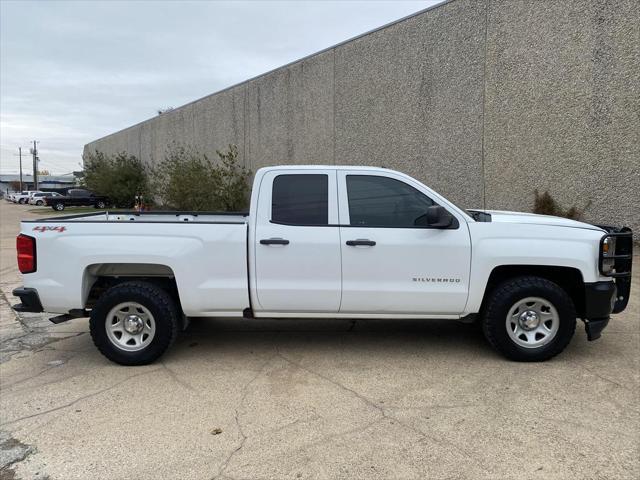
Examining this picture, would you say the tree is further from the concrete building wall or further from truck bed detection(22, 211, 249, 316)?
truck bed detection(22, 211, 249, 316)

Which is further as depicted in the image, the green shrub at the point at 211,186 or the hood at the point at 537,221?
the green shrub at the point at 211,186

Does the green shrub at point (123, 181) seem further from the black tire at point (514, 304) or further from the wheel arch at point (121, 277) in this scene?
the black tire at point (514, 304)

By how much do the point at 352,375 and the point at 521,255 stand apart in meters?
1.97

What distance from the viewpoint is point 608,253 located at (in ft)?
15.1

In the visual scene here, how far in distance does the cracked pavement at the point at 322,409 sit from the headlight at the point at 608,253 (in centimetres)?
96

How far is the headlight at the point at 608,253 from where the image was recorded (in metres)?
4.58

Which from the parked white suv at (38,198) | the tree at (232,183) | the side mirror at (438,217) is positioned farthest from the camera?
the parked white suv at (38,198)

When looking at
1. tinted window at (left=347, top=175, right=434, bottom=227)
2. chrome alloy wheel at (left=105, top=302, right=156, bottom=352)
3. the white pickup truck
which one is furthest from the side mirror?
chrome alloy wheel at (left=105, top=302, right=156, bottom=352)

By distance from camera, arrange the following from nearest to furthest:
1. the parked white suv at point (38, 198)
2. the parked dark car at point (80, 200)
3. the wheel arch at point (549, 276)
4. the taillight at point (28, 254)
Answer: the taillight at point (28, 254), the wheel arch at point (549, 276), the parked dark car at point (80, 200), the parked white suv at point (38, 198)

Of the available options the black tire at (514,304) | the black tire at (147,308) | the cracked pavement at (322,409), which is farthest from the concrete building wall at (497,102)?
the black tire at (147,308)

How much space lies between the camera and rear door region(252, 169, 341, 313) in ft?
15.3

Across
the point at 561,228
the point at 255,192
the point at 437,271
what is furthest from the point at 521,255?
the point at 255,192

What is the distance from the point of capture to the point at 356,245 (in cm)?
462

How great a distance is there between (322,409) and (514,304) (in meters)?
2.12
